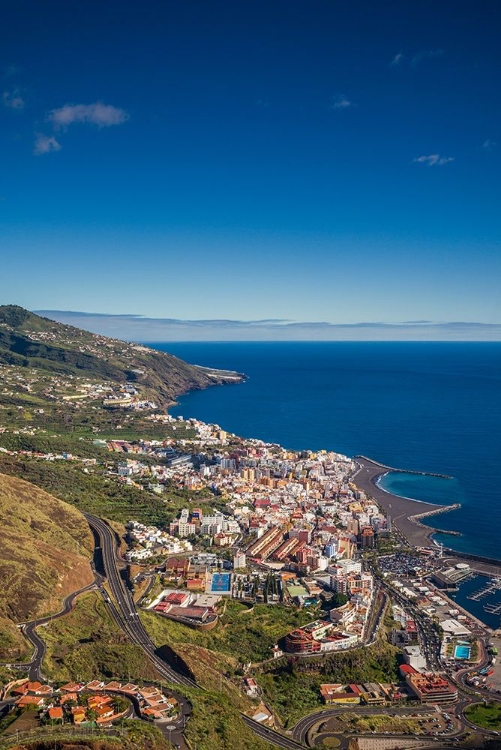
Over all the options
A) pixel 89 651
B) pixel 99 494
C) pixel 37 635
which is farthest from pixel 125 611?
pixel 99 494

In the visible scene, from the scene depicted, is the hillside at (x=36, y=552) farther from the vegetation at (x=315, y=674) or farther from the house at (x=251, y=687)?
the vegetation at (x=315, y=674)

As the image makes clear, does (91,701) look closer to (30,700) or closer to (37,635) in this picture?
(30,700)

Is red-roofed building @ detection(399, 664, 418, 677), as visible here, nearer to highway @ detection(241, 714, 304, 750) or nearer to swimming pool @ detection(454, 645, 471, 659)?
swimming pool @ detection(454, 645, 471, 659)

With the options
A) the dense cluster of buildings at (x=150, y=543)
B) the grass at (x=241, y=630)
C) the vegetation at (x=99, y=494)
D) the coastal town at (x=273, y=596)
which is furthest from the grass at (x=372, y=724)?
the vegetation at (x=99, y=494)

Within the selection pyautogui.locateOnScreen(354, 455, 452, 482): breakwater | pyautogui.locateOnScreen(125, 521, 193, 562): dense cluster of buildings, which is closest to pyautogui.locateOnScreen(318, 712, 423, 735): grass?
pyautogui.locateOnScreen(125, 521, 193, 562): dense cluster of buildings

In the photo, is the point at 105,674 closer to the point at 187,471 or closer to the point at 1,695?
the point at 1,695

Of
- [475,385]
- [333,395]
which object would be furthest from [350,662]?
[475,385]

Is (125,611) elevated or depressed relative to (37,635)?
depressed
